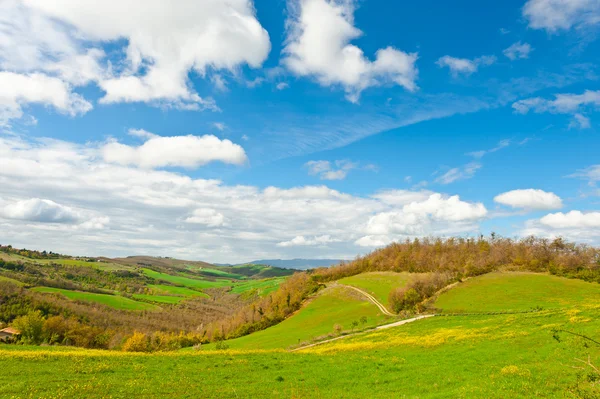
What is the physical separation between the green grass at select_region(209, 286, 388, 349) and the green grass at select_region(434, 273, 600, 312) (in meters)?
21.2

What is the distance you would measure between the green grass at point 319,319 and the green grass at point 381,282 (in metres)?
6.40

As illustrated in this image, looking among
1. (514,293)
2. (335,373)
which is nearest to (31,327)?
(335,373)

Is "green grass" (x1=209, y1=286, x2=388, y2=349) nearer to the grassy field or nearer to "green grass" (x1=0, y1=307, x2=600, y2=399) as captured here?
the grassy field

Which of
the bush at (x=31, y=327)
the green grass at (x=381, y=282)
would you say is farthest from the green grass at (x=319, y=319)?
the bush at (x=31, y=327)

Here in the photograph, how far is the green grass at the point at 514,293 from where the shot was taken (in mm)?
76787

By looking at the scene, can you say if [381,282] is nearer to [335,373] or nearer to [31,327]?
[31,327]

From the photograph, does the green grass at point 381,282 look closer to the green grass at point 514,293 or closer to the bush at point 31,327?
the green grass at point 514,293

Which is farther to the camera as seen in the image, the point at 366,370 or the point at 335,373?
the point at 366,370

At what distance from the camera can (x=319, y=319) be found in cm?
10931

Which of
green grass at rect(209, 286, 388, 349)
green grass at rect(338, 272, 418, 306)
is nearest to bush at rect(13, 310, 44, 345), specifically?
green grass at rect(209, 286, 388, 349)

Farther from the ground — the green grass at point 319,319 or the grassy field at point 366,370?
the grassy field at point 366,370

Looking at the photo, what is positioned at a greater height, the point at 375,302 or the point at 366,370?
the point at 366,370

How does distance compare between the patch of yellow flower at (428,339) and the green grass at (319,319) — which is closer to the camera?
the patch of yellow flower at (428,339)

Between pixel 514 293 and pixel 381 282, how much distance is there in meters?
59.8
